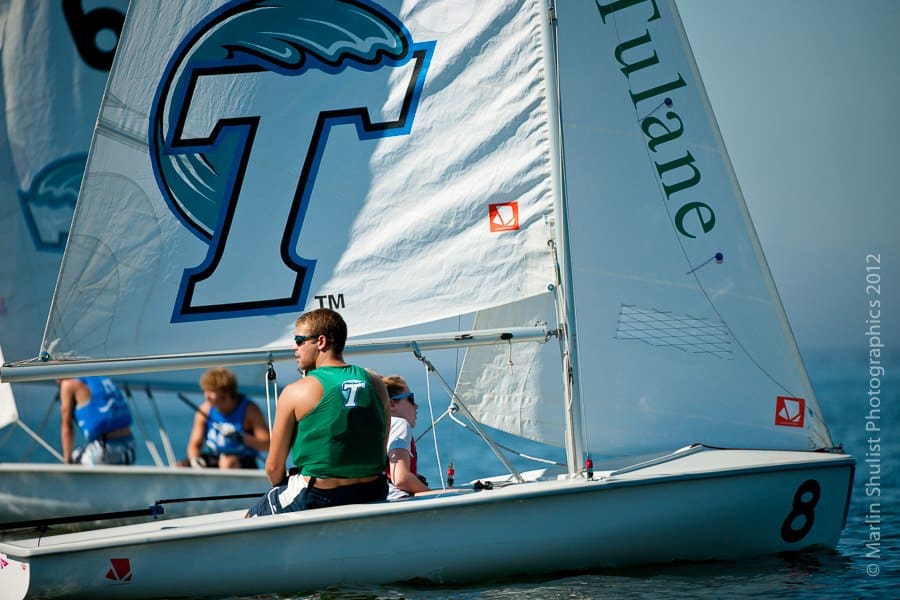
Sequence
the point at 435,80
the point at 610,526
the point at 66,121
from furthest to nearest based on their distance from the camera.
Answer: the point at 66,121
the point at 435,80
the point at 610,526

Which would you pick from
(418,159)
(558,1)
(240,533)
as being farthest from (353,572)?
(558,1)

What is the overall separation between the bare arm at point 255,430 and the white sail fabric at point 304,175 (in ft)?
8.44

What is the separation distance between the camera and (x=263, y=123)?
630 cm

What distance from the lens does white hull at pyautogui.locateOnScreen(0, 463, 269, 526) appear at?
8.81 meters

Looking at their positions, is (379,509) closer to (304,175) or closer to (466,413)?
(466,413)

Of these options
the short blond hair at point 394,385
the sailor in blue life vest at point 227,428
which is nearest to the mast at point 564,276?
the short blond hair at point 394,385

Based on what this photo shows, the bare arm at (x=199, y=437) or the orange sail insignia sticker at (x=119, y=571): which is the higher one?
the bare arm at (x=199, y=437)

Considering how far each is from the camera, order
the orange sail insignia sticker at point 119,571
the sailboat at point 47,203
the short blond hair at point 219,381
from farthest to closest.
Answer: the sailboat at point 47,203 → the short blond hair at point 219,381 → the orange sail insignia sticker at point 119,571

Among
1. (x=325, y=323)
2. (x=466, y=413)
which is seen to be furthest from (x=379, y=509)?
(x=466, y=413)

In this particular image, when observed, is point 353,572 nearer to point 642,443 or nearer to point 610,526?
point 610,526

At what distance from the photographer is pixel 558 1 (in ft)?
22.0

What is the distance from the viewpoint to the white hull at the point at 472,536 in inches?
213

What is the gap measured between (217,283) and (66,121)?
4312mm

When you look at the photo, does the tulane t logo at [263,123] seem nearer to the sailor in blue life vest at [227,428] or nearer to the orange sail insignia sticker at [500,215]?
the orange sail insignia sticker at [500,215]
